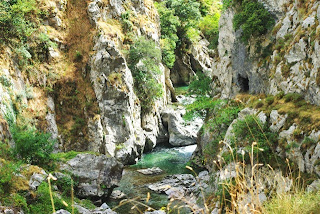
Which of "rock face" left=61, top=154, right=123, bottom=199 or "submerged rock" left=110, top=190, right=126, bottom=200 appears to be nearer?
"rock face" left=61, top=154, right=123, bottom=199

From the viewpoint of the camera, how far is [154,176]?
20.2 metres

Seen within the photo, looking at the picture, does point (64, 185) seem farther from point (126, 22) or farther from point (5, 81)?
point (126, 22)

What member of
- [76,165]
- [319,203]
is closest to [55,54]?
[76,165]

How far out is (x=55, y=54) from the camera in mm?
21812

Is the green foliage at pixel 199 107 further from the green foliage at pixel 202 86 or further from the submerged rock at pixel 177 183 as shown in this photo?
the submerged rock at pixel 177 183

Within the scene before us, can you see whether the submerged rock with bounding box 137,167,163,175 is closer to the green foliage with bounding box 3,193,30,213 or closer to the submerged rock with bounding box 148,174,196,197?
the submerged rock with bounding box 148,174,196,197

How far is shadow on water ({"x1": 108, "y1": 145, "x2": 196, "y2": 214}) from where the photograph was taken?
15.3m

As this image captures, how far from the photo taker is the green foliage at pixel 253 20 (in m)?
17.0

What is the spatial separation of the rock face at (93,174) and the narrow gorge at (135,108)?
56 millimetres

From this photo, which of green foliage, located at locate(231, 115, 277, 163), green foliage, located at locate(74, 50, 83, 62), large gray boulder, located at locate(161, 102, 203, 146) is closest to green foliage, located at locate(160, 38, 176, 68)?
large gray boulder, located at locate(161, 102, 203, 146)

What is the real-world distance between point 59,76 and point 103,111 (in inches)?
179

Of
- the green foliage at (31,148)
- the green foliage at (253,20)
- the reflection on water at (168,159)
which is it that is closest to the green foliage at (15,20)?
the green foliage at (31,148)

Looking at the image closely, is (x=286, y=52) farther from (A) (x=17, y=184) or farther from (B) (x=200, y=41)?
(B) (x=200, y=41)

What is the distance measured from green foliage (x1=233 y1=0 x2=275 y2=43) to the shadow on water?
11.6 meters
